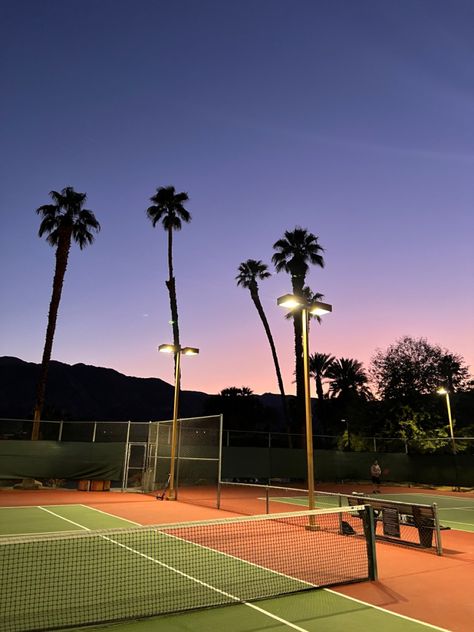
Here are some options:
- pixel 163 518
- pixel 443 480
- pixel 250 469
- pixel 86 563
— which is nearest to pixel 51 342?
pixel 250 469

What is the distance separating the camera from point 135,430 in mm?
26828

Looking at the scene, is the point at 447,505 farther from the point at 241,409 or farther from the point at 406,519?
the point at 241,409

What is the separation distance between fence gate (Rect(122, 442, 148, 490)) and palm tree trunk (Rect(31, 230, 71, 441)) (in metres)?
5.30

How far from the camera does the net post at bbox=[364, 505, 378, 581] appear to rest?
755 cm

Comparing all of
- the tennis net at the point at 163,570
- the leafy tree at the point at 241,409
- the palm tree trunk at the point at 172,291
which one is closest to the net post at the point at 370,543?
the tennis net at the point at 163,570

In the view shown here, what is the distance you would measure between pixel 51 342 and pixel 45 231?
289 inches

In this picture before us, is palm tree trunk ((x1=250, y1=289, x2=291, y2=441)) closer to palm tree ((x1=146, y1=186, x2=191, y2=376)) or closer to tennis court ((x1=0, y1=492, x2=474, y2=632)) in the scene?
palm tree ((x1=146, y1=186, x2=191, y2=376))

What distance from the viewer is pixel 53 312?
2784 centimetres

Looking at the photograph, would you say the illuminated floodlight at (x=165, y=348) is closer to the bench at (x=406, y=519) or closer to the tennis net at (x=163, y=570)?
the tennis net at (x=163, y=570)

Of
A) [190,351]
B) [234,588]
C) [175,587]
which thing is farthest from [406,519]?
[190,351]

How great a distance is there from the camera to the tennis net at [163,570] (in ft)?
19.4

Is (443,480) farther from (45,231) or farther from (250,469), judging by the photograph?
(45,231)

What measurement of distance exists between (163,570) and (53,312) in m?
22.3

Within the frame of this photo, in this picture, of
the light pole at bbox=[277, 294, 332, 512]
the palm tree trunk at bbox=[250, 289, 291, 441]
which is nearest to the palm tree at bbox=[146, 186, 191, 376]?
the palm tree trunk at bbox=[250, 289, 291, 441]
